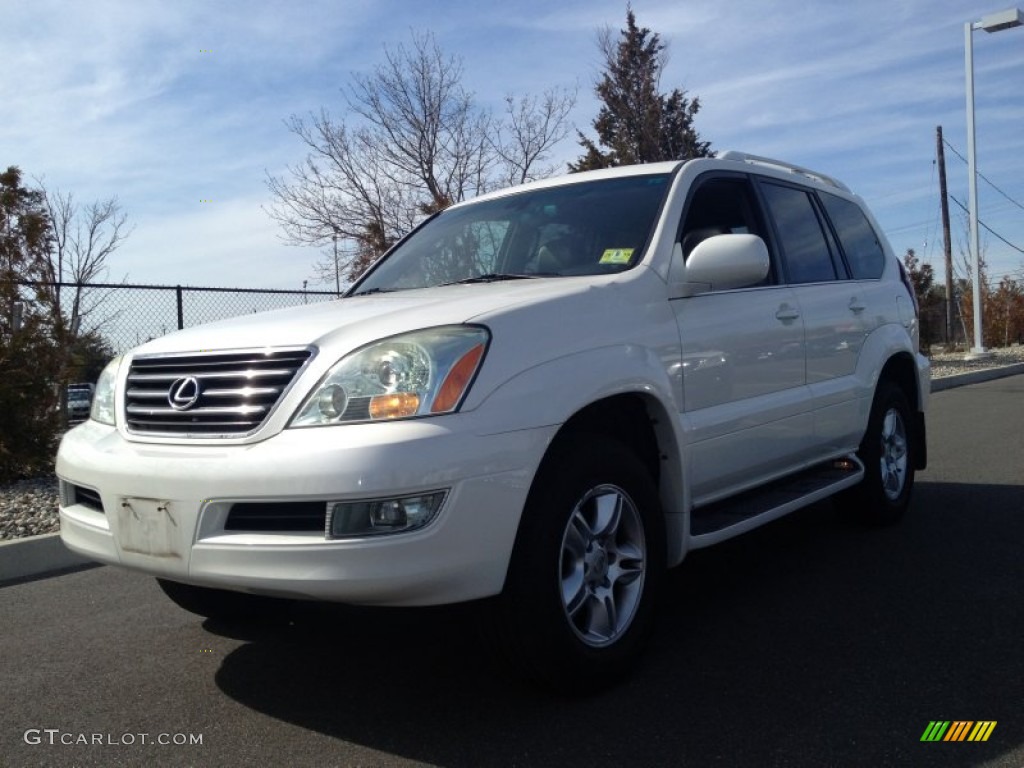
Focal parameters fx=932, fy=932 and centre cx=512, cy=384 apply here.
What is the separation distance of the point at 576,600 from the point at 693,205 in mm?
1940

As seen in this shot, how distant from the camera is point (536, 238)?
4203 mm

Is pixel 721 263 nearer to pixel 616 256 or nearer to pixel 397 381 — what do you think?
pixel 616 256

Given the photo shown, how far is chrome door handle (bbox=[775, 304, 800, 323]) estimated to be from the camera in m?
4.31

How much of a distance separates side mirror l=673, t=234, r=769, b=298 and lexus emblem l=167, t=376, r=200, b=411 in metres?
1.83

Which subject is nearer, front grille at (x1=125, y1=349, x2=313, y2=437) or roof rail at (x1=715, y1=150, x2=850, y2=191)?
front grille at (x1=125, y1=349, x2=313, y2=437)

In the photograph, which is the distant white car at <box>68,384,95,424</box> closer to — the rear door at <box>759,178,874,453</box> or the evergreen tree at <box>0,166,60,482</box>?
the evergreen tree at <box>0,166,60,482</box>

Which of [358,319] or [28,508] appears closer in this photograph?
[358,319]

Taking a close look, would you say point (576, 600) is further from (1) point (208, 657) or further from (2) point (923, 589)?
(2) point (923, 589)

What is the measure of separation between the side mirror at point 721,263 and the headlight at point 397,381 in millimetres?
1173

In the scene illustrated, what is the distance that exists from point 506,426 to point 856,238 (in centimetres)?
360

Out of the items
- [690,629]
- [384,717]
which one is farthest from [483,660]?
[690,629]

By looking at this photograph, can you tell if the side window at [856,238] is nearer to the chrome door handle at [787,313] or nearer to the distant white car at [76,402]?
the chrome door handle at [787,313]

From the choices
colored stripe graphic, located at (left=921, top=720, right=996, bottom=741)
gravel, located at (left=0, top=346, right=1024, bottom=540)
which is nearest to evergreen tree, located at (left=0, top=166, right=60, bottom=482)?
gravel, located at (left=0, top=346, right=1024, bottom=540)
